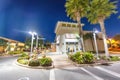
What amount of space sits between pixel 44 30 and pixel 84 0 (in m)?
73.4

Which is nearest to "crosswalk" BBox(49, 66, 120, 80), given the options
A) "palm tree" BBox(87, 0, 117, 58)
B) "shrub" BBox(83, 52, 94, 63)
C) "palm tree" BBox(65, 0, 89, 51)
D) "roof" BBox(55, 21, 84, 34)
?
"shrub" BBox(83, 52, 94, 63)

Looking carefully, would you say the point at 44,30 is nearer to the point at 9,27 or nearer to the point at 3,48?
the point at 9,27

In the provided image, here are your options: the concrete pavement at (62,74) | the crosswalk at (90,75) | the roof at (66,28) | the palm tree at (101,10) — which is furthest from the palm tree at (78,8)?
the roof at (66,28)

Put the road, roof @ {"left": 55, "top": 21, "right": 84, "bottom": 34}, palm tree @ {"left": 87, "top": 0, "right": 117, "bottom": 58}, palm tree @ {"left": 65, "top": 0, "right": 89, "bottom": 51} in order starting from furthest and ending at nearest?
roof @ {"left": 55, "top": 21, "right": 84, "bottom": 34}
palm tree @ {"left": 65, "top": 0, "right": 89, "bottom": 51}
palm tree @ {"left": 87, "top": 0, "right": 117, "bottom": 58}
the road

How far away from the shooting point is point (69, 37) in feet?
110

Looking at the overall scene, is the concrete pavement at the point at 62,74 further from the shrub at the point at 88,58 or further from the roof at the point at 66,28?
the roof at the point at 66,28

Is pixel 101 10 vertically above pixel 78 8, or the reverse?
pixel 78 8

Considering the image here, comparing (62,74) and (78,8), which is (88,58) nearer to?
(62,74)

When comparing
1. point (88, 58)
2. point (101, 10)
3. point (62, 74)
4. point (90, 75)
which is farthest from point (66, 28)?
point (90, 75)

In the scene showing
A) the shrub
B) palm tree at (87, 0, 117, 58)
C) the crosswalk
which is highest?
palm tree at (87, 0, 117, 58)

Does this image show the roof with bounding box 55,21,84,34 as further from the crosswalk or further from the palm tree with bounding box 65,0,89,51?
the crosswalk

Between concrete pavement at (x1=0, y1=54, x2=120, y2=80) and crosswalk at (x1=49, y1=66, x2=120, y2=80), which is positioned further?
concrete pavement at (x1=0, y1=54, x2=120, y2=80)

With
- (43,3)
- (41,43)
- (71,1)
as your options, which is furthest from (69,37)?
(41,43)

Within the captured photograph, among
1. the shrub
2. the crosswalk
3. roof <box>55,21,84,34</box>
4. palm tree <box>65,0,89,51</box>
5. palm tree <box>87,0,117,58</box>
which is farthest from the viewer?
roof <box>55,21,84,34</box>
